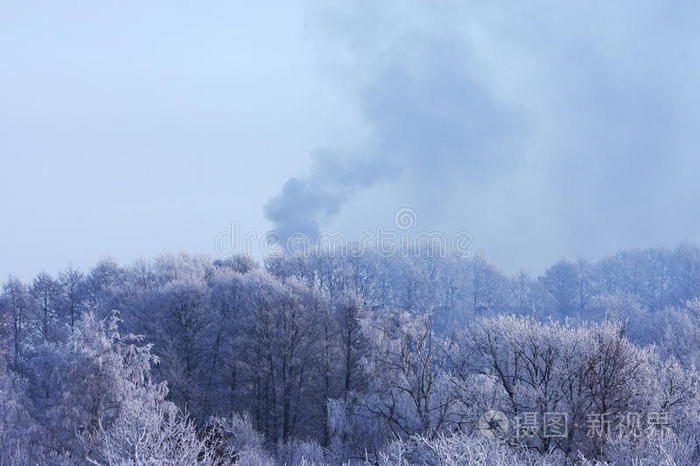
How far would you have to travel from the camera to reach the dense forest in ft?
88.3

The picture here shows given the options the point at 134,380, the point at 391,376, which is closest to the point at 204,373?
the point at 391,376

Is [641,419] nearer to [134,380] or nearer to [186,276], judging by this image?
[134,380]

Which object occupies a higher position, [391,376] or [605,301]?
[605,301]

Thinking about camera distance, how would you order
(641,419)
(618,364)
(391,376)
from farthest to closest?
(391,376) → (618,364) → (641,419)

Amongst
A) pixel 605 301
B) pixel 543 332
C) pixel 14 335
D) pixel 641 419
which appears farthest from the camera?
pixel 605 301

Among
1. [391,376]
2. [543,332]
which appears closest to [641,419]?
[543,332]

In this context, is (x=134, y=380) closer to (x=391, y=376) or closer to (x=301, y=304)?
(x=391, y=376)

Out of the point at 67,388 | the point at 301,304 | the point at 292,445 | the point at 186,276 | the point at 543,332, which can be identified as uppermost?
the point at 186,276

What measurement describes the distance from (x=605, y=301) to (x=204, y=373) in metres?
48.4

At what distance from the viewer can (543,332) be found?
113ft

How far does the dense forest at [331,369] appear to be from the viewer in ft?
88.3

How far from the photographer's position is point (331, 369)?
48031 mm

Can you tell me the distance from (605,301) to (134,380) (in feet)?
201

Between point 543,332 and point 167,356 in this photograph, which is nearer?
point 543,332
